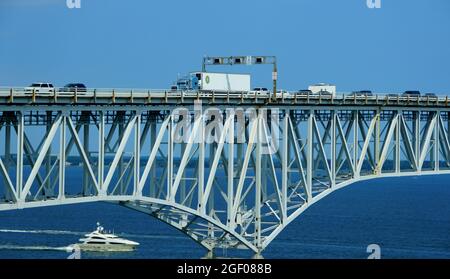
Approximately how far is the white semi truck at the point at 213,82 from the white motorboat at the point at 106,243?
3183cm

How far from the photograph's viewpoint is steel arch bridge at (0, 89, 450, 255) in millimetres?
65562

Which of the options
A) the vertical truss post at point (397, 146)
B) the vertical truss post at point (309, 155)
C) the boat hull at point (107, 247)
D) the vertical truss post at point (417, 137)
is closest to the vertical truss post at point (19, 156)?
the vertical truss post at point (309, 155)

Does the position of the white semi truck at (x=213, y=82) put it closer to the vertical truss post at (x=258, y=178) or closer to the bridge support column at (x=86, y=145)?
the vertical truss post at (x=258, y=178)

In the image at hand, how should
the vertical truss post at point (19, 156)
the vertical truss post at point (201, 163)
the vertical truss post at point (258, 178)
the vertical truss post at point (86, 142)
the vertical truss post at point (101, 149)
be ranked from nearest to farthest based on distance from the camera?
the vertical truss post at point (19, 156) < the vertical truss post at point (101, 149) < the vertical truss post at point (86, 142) < the vertical truss post at point (201, 163) < the vertical truss post at point (258, 178)

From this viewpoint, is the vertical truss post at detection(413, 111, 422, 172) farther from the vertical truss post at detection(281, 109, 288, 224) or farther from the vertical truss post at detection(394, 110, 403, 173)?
the vertical truss post at detection(281, 109, 288, 224)

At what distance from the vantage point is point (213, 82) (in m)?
84.4

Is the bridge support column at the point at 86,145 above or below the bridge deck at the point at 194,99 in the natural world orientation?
below

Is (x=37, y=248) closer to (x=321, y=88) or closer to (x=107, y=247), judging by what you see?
(x=107, y=247)

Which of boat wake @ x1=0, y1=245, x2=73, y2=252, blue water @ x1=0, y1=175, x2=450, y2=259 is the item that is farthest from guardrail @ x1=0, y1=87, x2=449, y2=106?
boat wake @ x1=0, y1=245, x2=73, y2=252

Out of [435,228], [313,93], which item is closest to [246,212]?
[313,93]

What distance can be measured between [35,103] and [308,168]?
26592 millimetres

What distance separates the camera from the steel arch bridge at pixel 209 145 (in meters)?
65.6
